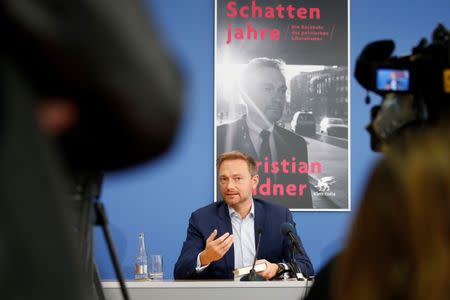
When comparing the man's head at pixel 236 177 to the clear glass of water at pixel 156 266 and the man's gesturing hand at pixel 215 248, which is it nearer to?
the man's gesturing hand at pixel 215 248

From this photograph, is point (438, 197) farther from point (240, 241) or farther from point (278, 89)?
point (278, 89)

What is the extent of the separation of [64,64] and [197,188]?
12.0ft

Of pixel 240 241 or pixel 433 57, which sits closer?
pixel 433 57

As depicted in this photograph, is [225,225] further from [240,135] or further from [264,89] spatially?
[264,89]

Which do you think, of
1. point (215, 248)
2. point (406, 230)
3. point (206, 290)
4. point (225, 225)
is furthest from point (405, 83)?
point (225, 225)

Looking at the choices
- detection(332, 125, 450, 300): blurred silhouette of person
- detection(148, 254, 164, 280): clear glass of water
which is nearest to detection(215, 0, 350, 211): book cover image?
detection(148, 254, 164, 280): clear glass of water

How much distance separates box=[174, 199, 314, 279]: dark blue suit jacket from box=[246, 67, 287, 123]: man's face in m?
0.66

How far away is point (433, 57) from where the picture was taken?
1029mm

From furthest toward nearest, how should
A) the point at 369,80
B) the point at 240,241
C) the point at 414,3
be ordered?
the point at 414,3 → the point at 240,241 → the point at 369,80

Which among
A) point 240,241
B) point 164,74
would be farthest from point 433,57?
point 240,241

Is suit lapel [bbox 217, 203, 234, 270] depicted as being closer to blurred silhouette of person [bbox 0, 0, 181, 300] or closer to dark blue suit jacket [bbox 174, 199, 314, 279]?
dark blue suit jacket [bbox 174, 199, 314, 279]

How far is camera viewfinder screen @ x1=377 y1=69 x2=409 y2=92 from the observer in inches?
41.8

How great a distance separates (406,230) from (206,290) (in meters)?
2.09

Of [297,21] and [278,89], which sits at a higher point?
[297,21]
